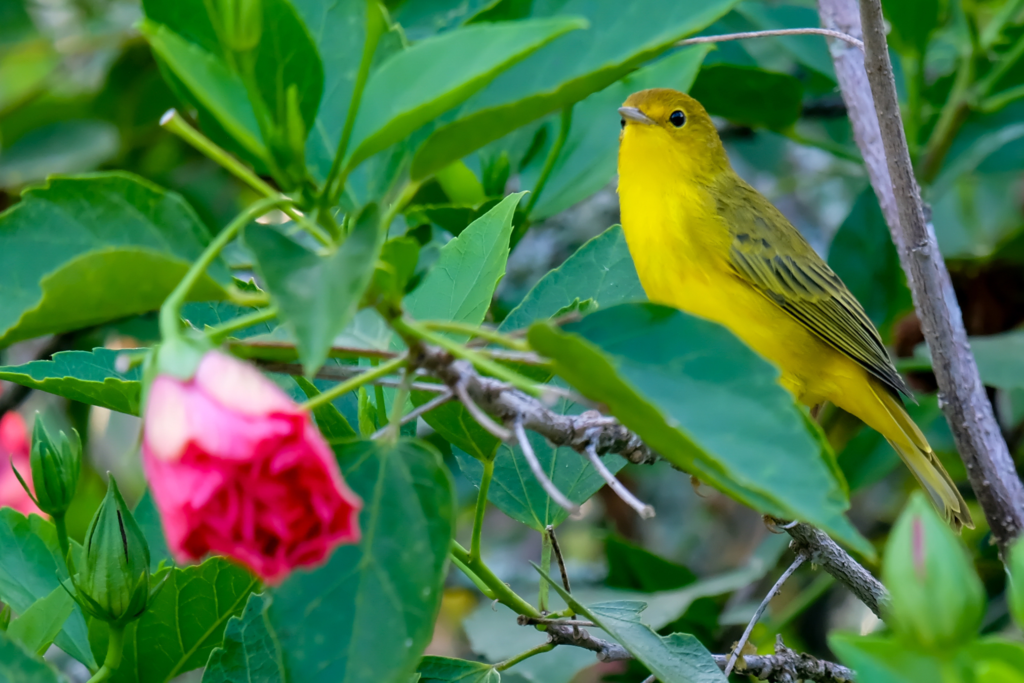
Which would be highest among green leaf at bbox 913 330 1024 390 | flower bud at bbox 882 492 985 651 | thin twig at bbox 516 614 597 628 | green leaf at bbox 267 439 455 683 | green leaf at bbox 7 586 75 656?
flower bud at bbox 882 492 985 651

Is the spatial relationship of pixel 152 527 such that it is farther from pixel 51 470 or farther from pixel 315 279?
pixel 315 279

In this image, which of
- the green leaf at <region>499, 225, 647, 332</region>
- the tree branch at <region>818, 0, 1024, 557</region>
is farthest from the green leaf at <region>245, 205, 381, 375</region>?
the tree branch at <region>818, 0, 1024, 557</region>

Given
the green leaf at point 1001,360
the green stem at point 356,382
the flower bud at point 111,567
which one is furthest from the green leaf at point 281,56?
the green leaf at point 1001,360

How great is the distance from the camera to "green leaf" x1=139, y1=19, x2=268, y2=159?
0.76m

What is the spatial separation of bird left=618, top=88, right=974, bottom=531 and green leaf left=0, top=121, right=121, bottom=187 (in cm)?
157

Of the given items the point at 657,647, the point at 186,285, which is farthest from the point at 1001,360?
the point at 186,285

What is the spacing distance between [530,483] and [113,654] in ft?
2.07

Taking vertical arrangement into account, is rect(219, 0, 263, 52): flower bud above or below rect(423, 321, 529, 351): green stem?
above

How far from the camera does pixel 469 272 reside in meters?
1.21

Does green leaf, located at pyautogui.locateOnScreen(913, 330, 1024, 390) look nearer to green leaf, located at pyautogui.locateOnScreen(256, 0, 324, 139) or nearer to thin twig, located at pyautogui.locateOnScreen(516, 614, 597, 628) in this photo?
thin twig, located at pyautogui.locateOnScreen(516, 614, 597, 628)

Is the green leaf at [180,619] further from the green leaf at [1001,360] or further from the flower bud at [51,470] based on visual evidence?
the green leaf at [1001,360]

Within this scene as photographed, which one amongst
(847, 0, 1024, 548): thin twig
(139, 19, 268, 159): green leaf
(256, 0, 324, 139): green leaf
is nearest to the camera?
(139, 19, 268, 159): green leaf

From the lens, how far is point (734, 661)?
130 centimetres

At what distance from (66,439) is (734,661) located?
0.96 m
